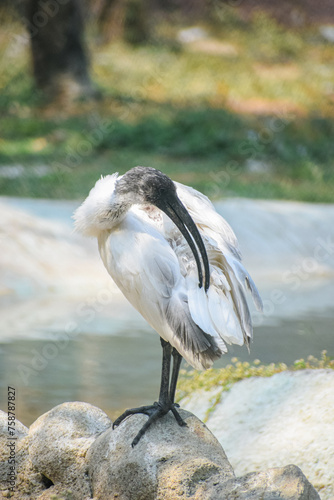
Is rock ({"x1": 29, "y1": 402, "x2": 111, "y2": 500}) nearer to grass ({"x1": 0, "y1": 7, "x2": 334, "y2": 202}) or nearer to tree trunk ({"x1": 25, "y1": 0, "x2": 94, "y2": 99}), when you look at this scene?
grass ({"x1": 0, "y1": 7, "x2": 334, "y2": 202})

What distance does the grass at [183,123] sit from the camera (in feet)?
35.1

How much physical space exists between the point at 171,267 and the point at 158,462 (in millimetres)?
695

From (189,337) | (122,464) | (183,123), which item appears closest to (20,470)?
(122,464)

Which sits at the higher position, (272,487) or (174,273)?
(174,273)

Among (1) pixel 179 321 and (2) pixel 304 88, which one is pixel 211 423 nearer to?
(1) pixel 179 321

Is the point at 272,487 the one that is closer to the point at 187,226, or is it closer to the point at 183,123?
the point at 187,226

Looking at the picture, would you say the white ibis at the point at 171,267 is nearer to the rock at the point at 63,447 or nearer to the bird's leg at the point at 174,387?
the bird's leg at the point at 174,387

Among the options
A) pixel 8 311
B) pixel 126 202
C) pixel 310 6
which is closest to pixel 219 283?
pixel 126 202

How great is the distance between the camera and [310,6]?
21938 millimetres

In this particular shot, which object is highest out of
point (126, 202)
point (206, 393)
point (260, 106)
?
point (126, 202)

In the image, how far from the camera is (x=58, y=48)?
536 inches

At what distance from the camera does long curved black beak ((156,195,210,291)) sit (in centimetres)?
295

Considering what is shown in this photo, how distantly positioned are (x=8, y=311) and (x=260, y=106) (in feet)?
30.1

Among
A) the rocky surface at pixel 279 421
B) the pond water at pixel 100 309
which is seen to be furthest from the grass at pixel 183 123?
the rocky surface at pixel 279 421
